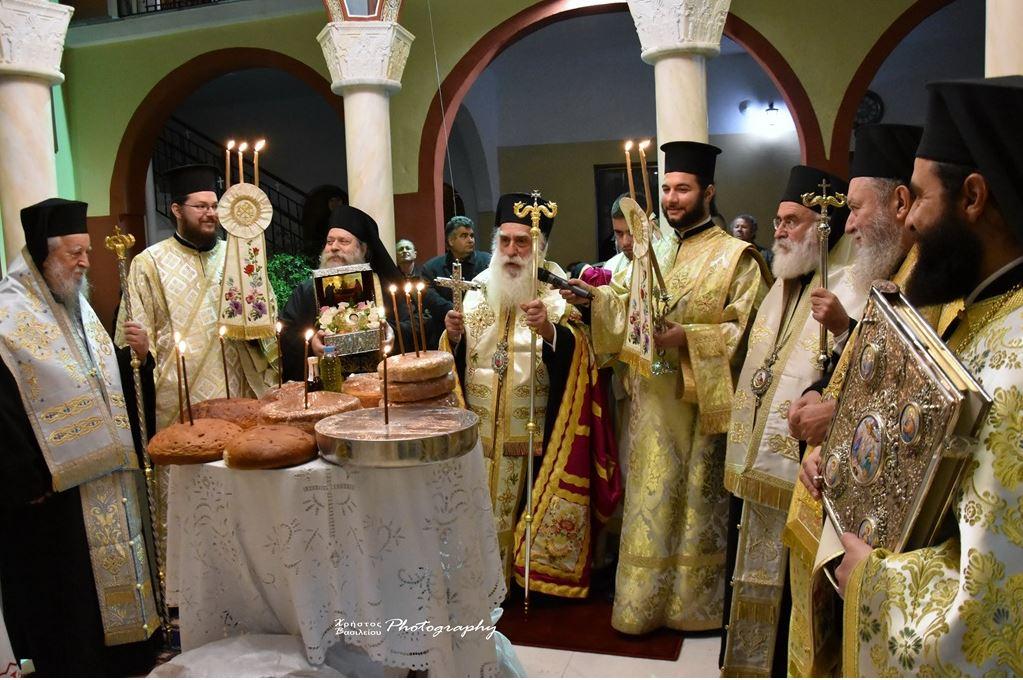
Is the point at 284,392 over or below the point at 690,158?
below

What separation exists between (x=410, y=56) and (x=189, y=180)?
423cm

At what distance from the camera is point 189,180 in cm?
441

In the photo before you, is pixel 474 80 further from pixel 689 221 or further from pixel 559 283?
pixel 559 283

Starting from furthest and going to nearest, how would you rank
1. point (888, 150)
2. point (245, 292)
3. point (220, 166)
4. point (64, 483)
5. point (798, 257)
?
1. point (220, 166)
2. point (245, 292)
3. point (64, 483)
4. point (798, 257)
5. point (888, 150)

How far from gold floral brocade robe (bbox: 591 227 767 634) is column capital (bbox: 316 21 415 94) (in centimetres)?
359

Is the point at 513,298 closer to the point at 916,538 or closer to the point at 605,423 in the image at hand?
the point at 605,423

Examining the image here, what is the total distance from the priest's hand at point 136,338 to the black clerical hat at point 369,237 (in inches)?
44.7

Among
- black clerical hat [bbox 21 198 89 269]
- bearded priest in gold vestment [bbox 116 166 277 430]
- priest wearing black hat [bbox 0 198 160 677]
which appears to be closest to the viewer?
priest wearing black hat [bbox 0 198 160 677]

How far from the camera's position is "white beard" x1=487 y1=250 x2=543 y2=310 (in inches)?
170

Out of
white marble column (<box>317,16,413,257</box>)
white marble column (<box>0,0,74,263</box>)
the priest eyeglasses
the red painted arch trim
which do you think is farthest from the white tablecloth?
the red painted arch trim

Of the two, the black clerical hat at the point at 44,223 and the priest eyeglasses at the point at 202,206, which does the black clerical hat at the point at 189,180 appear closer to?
the priest eyeglasses at the point at 202,206

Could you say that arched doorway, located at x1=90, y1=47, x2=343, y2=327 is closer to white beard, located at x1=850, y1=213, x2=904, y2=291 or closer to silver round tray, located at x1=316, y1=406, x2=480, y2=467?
silver round tray, located at x1=316, y1=406, x2=480, y2=467

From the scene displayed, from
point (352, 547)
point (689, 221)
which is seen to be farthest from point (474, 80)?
point (352, 547)

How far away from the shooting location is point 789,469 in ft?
10.2
